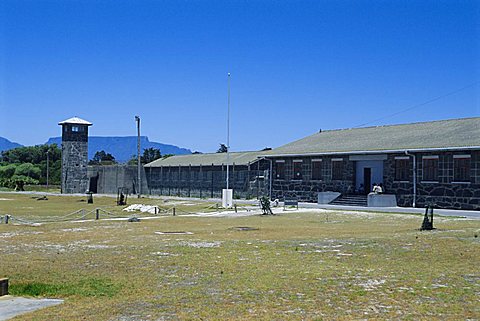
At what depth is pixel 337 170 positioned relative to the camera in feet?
137

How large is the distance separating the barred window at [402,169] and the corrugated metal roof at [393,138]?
840 mm

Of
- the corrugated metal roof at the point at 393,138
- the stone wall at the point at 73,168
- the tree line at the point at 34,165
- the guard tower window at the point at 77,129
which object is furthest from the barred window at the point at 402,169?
the tree line at the point at 34,165

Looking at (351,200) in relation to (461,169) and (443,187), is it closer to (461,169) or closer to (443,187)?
(443,187)

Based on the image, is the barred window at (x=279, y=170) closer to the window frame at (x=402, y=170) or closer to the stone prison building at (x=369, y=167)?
the stone prison building at (x=369, y=167)

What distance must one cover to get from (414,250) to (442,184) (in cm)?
2141

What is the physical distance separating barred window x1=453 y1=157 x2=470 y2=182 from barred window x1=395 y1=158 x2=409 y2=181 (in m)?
3.35

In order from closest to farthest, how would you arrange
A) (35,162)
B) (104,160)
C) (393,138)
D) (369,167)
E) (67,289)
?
1. (67,289)
2. (369,167)
3. (393,138)
4. (104,160)
5. (35,162)

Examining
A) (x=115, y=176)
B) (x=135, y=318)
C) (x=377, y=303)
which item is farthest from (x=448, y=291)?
(x=115, y=176)

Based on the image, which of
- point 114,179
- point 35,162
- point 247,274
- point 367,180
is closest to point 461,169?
point 367,180

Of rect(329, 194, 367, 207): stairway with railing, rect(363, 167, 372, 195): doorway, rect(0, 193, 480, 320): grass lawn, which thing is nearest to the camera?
rect(0, 193, 480, 320): grass lawn

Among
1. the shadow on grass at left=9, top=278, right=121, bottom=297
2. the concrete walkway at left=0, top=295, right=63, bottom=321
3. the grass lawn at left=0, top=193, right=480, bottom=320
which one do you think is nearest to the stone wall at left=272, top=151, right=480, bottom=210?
the grass lawn at left=0, top=193, right=480, bottom=320

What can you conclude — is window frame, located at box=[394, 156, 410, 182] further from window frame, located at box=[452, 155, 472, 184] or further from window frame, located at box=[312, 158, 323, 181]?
window frame, located at box=[312, 158, 323, 181]

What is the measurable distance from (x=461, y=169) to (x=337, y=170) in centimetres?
964

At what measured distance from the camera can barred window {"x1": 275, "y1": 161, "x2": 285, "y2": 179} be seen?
46250 mm
